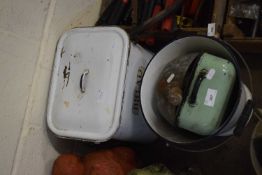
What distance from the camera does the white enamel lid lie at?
135 centimetres

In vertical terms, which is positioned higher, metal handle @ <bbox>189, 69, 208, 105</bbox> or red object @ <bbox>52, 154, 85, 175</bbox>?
metal handle @ <bbox>189, 69, 208, 105</bbox>

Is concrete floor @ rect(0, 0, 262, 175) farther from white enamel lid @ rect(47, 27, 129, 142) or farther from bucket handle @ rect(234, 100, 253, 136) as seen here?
bucket handle @ rect(234, 100, 253, 136)

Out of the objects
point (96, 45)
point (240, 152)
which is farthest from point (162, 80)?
point (240, 152)

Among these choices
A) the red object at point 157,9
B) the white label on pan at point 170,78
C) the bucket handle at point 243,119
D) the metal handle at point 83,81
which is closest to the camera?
the bucket handle at point 243,119

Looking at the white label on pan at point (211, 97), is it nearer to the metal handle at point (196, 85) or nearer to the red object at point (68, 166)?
the metal handle at point (196, 85)

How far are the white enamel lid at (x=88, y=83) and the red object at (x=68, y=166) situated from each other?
128 millimetres

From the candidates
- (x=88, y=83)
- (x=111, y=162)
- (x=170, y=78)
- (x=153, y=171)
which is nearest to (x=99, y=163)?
(x=111, y=162)

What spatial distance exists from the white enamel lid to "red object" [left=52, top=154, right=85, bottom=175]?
Result: 0.13 meters

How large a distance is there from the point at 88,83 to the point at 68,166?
371 millimetres

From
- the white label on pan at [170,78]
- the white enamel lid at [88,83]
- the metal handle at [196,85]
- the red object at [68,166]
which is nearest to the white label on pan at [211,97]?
the metal handle at [196,85]

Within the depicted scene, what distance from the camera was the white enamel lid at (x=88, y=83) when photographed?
1350 mm

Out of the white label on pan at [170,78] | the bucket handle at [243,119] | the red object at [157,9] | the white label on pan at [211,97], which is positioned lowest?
the bucket handle at [243,119]

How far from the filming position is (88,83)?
1406mm

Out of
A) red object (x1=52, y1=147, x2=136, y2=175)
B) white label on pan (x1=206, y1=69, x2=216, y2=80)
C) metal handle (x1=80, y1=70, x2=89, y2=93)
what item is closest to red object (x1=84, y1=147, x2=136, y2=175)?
red object (x1=52, y1=147, x2=136, y2=175)
